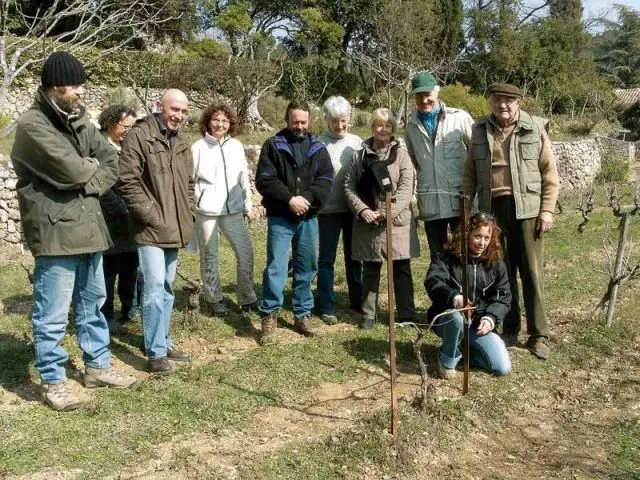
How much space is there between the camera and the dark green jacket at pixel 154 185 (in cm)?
370

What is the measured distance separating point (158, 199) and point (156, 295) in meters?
0.61

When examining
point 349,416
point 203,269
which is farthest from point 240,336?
point 349,416

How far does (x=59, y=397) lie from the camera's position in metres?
3.39

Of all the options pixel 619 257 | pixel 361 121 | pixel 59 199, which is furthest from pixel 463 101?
pixel 59 199

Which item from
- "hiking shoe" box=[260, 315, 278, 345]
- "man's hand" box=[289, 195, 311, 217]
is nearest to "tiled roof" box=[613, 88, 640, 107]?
"man's hand" box=[289, 195, 311, 217]

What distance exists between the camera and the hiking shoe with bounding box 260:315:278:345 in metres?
4.53

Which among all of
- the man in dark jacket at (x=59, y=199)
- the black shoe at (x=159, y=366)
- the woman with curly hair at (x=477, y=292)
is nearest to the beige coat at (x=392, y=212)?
the woman with curly hair at (x=477, y=292)

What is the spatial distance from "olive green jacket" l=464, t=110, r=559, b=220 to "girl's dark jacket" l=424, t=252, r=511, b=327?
46 cm

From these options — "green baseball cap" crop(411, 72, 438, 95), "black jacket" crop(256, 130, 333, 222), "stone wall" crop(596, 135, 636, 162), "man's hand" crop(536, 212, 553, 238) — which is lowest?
A: "man's hand" crop(536, 212, 553, 238)

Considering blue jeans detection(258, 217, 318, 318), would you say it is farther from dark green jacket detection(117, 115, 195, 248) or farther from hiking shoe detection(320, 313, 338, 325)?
dark green jacket detection(117, 115, 195, 248)

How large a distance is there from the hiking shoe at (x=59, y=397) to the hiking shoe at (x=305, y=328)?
1.79m

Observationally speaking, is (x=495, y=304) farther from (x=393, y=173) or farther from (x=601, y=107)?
(x=601, y=107)

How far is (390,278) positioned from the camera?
314 centimetres

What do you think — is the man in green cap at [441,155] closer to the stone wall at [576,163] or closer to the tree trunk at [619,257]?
the tree trunk at [619,257]
